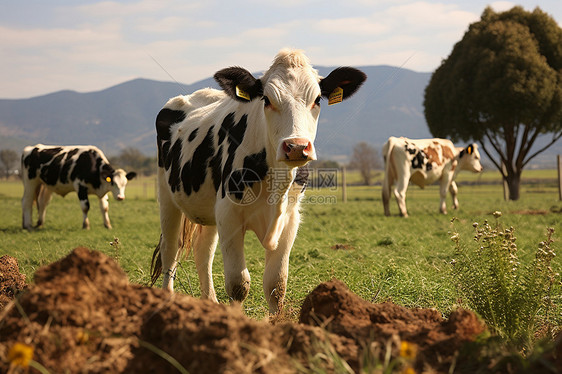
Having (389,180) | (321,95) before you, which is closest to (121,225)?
(389,180)

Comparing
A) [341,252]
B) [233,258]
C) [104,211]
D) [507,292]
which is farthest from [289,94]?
[104,211]

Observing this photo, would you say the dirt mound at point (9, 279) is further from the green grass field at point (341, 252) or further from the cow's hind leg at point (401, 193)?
the cow's hind leg at point (401, 193)

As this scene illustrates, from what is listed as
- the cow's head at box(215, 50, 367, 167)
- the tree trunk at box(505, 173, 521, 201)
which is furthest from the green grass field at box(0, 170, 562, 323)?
the tree trunk at box(505, 173, 521, 201)

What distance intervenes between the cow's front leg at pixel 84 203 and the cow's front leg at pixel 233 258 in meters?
11.7

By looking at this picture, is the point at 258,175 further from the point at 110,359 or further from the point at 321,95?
the point at 110,359

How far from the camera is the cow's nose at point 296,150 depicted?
14.0ft

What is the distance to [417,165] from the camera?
18453mm

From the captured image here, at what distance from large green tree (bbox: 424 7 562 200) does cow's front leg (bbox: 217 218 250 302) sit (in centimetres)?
2356

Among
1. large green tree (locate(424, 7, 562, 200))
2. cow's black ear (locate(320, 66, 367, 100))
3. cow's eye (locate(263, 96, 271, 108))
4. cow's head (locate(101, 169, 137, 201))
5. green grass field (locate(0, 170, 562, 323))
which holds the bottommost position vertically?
green grass field (locate(0, 170, 562, 323))

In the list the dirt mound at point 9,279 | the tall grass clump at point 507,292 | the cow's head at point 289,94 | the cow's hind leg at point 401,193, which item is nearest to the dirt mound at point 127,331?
the tall grass clump at point 507,292

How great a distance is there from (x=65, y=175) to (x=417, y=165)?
11.7 m

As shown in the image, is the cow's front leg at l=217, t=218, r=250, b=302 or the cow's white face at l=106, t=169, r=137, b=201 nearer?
the cow's front leg at l=217, t=218, r=250, b=302

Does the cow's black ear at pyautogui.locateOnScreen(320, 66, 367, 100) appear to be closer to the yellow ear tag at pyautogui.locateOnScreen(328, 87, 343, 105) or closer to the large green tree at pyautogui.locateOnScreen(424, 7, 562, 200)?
the yellow ear tag at pyautogui.locateOnScreen(328, 87, 343, 105)

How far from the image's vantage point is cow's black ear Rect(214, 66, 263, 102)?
4.96 m
